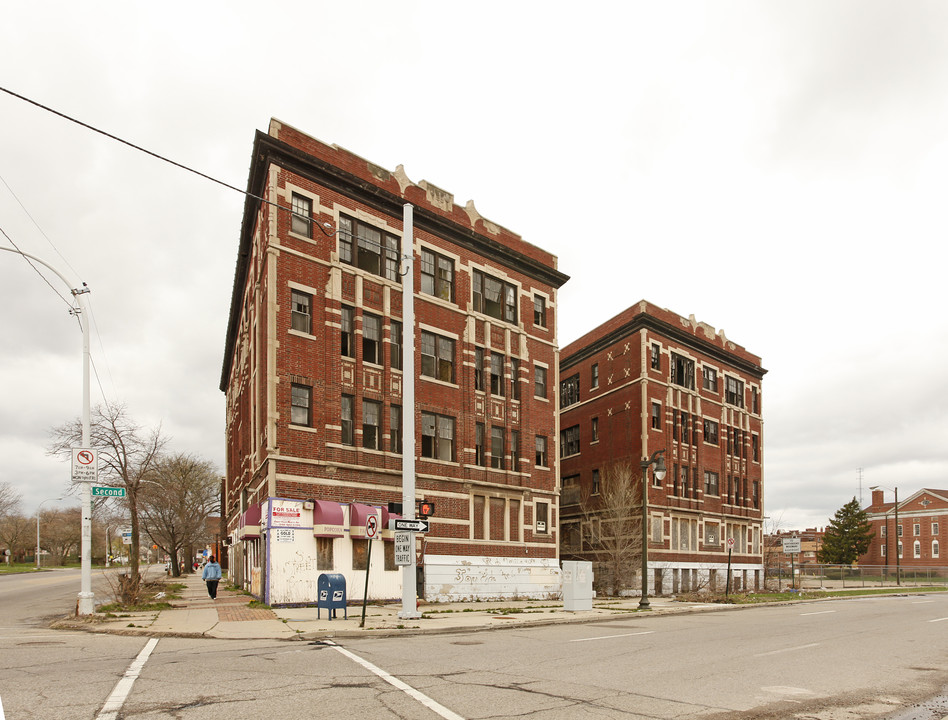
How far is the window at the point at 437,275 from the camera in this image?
32.1 meters

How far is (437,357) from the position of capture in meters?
31.9

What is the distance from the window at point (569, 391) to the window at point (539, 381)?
Answer: 17.6 metres

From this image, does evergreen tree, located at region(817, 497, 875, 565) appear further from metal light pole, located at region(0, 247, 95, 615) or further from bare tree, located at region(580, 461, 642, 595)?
metal light pole, located at region(0, 247, 95, 615)

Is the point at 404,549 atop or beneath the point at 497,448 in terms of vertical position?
beneath

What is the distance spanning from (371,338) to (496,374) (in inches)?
288

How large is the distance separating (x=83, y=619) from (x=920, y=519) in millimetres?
105305

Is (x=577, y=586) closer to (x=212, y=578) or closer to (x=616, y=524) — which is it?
(x=212, y=578)

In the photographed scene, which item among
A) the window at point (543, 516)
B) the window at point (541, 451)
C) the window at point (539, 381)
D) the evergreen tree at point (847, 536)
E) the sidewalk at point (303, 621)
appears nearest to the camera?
the sidewalk at point (303, 621)

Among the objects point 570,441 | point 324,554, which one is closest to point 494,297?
point 324,554

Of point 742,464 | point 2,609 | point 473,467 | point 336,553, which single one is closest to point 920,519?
point 742,464

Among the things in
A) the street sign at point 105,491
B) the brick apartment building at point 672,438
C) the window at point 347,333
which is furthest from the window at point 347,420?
the brick apartment building at point 672,438

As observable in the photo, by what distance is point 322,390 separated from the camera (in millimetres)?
27125

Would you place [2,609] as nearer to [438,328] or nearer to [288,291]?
[288,291]

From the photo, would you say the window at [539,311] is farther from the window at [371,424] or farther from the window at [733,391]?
the window at [733,391]
